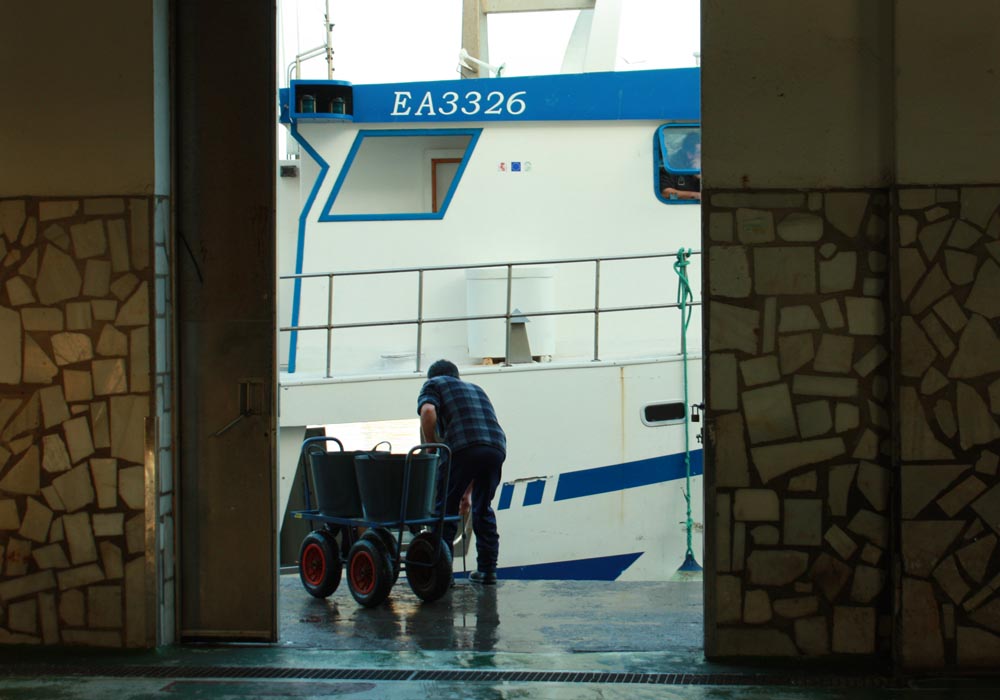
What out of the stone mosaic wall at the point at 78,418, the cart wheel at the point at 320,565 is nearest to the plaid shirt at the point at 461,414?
the cart wheel at the point at 320,565

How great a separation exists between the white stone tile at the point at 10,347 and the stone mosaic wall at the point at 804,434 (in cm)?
279

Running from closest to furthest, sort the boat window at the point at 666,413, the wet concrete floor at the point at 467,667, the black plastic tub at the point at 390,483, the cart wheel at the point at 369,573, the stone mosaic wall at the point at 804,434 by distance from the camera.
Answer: the wet concrete floor at the point at 467,667
the stone mosaic wall at the point at 804,434
the cart wheel at the point at 369,573
the black plastic tub at the point at 390,483
the boat window at the point at 666,413

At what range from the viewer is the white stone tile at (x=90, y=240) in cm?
514

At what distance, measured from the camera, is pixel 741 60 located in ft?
16.0

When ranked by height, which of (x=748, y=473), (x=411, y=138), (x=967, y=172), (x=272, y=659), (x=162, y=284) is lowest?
(x=272, y=659)

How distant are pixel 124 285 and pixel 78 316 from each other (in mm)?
229

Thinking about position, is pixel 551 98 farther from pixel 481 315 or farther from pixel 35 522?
pixel 35 522

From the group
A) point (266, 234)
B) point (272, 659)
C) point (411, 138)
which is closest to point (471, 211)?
point (411, 138)

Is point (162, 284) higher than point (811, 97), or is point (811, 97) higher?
point (811, 97)

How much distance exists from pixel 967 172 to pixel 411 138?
6.57 meters

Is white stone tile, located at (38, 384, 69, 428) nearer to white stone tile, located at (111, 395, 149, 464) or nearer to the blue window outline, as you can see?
white stone tile, located at (111, 395, 149, 464)

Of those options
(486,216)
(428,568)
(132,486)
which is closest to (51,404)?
(132,486)

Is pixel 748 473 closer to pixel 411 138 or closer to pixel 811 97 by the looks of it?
pixel 811 97

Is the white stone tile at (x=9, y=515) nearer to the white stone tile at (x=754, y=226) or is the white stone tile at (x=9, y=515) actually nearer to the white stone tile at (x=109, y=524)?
the white stone tile at (x=109, y=524)
